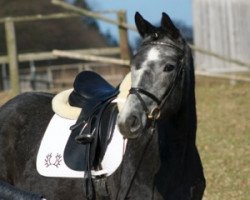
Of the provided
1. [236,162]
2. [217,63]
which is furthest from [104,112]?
[217,63]

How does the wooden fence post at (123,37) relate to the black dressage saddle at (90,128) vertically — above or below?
below

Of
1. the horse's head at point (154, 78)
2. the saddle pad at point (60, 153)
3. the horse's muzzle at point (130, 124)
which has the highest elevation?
the horse's head at point (154, 78)

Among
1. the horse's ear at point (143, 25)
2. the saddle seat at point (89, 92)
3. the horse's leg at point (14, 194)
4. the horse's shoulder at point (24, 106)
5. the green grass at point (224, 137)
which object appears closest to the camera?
the horse's ear at point (143, 25)

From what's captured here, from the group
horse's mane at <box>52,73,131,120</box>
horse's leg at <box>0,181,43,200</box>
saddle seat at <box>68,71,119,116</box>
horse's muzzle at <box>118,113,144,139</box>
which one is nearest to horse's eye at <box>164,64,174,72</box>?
horse's muzzle at <box>118,113,144,139</box>

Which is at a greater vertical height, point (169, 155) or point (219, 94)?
point (169, 155)

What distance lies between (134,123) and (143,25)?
70 centimetres

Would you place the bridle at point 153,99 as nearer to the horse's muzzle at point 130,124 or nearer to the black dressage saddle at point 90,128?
the horse's muzzle at point 130,124

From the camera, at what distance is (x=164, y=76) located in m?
4.52

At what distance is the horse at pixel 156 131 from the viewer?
4453 mm

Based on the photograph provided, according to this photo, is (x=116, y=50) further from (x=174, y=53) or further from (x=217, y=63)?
(x=174, y=53)

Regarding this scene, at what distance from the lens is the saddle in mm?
5066

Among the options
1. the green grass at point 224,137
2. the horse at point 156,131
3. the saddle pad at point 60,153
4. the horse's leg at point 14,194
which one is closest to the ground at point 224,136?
the green grass at point 224,137

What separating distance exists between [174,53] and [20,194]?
4.38ft

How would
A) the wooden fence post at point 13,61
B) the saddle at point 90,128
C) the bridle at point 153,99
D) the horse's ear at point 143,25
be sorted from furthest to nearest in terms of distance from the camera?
the wooden fence post at point 13,61 → the saddle at point 90,128 → the horse's ear at point 143,25 → the bridle at point 153,99
